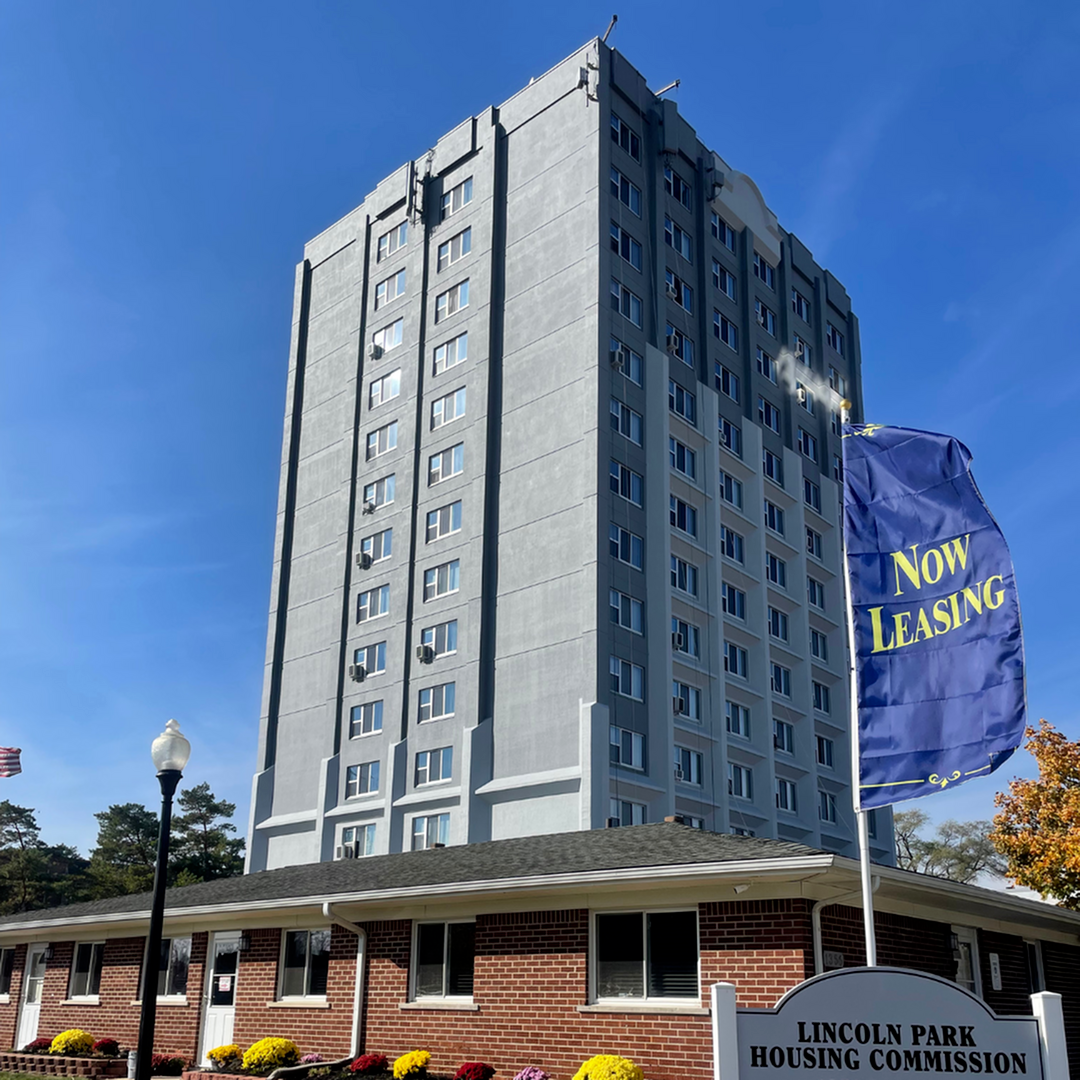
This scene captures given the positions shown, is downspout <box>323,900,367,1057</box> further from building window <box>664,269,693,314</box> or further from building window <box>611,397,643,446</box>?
building window <box>664,269,693,314</box>

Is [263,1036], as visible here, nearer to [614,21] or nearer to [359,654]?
[359,654]

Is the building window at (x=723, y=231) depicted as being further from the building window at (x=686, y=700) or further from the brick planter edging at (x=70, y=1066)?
the brick planter edging at (x=70, y=1066)

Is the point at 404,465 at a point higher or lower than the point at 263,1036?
higher

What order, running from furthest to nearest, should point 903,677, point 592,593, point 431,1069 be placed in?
point 592,593 < point 431,1069 < point 903,677

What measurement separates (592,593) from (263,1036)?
24.7m

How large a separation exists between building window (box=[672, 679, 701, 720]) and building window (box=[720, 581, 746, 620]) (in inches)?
192

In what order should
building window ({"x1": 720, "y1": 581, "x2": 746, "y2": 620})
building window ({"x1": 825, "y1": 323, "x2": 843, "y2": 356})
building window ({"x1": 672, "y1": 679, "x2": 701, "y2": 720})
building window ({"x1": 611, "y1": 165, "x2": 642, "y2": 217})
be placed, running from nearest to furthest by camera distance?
building window ({"x1": 672, "y1": 679, "x2": 701, "y2": 720})
building window ({"x1": 720, "y1": 581, "x2": 746, "y2": 620})
building window ({"x1": 611, "y1": 165, "x2": 642, "y2": 217})
building window ({"x1": 825, "y1": 323, "x2": 843, "y2": 356})

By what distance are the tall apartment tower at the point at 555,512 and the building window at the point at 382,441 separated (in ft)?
0.56

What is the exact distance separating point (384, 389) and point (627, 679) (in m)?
21.0

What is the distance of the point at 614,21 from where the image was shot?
53469mm

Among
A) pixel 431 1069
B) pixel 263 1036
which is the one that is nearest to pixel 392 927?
pixel 431 1069

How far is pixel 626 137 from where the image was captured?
53.6 meters

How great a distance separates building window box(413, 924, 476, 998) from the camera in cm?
1922

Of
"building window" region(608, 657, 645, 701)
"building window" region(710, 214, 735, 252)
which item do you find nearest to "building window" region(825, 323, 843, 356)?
"building window" region(710, 214, 735, 252)
